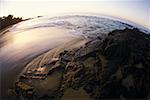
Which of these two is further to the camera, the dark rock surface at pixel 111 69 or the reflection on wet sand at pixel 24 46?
the reflection on wet sand at pixel 24 46

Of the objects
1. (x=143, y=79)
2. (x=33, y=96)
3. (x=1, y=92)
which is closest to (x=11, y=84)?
(x=1, y=92)

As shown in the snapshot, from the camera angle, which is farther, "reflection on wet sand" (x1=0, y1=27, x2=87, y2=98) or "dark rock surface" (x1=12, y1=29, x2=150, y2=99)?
"reflection on wet sand" (x1=0, y1=27, x2=87, y2=98)

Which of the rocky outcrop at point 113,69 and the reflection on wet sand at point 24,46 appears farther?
the reflection on wet sand at point 24,46

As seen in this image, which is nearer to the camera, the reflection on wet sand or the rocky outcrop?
the rocky outcrop

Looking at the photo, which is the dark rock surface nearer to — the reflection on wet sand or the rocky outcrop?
the rocky outcrop

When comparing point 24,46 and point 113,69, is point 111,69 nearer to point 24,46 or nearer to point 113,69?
point 113,69

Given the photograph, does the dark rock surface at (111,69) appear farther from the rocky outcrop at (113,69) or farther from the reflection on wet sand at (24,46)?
the reflection on wet sand at (24,46)

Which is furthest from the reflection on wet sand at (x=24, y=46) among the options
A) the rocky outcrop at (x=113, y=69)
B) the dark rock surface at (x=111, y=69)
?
the rocky outcrop at (x=113, y=69)

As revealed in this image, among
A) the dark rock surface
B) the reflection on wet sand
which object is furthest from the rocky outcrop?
the reflection on wet sand

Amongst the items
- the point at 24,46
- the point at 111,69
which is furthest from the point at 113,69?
the point at 24,46
